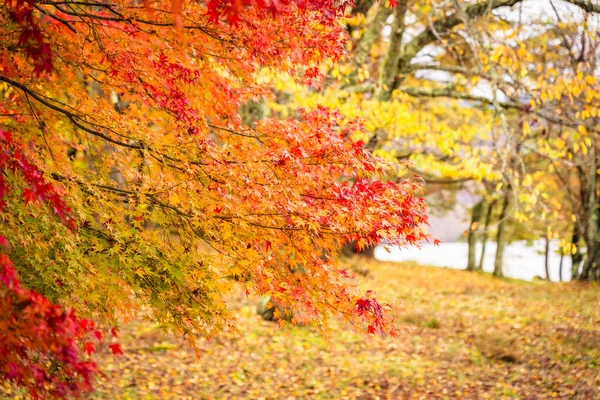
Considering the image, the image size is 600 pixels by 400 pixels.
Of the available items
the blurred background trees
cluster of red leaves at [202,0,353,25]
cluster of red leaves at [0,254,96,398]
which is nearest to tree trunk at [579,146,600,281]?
the blurred background trees

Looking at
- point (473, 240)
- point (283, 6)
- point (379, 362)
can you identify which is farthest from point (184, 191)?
point (473, 240)

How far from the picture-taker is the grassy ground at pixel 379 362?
7.25m

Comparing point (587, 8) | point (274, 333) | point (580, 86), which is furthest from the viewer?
point (274, 333)

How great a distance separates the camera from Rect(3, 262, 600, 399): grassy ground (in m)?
7.25

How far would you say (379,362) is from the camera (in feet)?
28.0

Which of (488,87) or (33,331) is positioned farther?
(488,87)

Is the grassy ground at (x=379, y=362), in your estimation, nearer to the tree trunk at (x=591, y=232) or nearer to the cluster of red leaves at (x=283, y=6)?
the cluster of red leaves at (x=283, y=6)

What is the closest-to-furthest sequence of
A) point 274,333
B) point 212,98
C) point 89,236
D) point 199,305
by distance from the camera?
point 89,236 < point 199,305 < point 212,98 < point 274,333

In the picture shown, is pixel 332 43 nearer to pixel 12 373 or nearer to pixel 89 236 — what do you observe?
pixel 89 236

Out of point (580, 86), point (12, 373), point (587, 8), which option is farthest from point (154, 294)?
point (580, 86)

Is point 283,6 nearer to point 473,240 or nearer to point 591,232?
point 591,232

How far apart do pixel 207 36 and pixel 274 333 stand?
20.9 feet

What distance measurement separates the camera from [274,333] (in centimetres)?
942

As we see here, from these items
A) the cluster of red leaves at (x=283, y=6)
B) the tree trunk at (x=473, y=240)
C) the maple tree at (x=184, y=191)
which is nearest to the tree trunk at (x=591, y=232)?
the tree trunk at (x=473, y=240)
